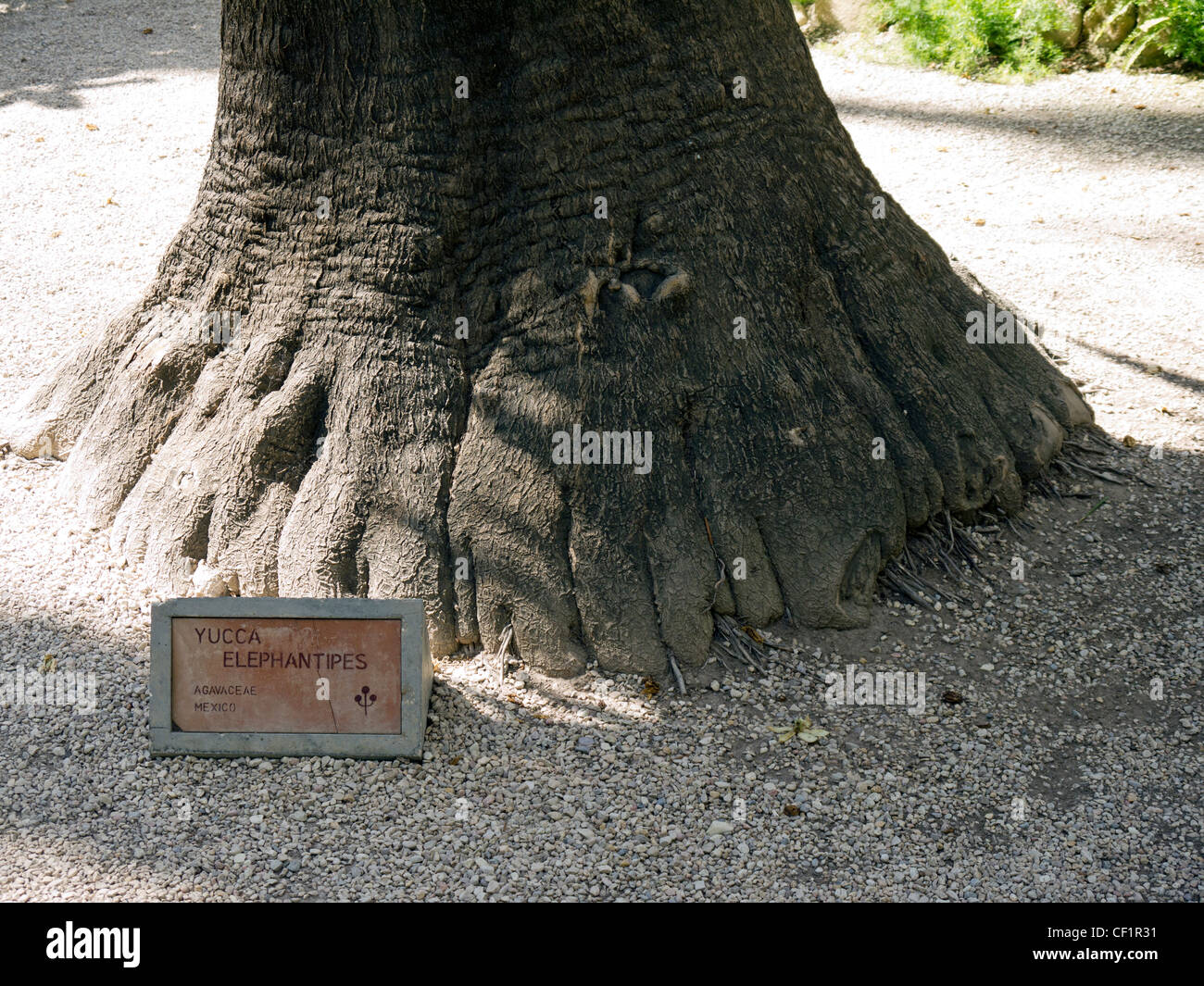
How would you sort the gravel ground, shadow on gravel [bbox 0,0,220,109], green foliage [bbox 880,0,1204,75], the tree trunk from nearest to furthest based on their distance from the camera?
the gravel ground < the tree trunk < green foliage [bbox 880,0,1204,75] < shadow on gravel [bbox 0,0,220,109]

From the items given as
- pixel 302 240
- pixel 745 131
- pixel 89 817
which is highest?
pixel 745 131

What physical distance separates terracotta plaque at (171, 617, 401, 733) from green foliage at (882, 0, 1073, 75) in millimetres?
8690

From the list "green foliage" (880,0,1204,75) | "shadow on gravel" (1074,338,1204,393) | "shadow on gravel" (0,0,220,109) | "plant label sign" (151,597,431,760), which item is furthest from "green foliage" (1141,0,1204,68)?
"plant label sign" (151,597,431,760)

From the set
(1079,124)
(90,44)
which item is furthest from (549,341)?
(90,44)

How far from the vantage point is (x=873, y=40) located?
10383 millimetres

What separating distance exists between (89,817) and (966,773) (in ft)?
8.53

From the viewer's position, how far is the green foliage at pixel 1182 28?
29.1 feet

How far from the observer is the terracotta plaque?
3.28 metres

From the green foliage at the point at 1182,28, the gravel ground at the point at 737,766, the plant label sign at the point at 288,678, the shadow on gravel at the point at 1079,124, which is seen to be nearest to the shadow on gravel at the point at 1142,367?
the gravel ground at the point at 737,766

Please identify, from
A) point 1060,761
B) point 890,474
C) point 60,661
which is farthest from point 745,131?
point 60,661

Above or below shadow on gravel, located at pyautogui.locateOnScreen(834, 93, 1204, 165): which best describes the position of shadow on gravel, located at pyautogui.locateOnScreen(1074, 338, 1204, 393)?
below

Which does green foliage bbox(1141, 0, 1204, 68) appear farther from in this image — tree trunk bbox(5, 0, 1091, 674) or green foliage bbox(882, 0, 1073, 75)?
tree trunk bbox(5, 0, 1091, 674)

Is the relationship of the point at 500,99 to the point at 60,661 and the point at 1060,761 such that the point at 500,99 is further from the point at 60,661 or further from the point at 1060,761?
the point at 1060,761

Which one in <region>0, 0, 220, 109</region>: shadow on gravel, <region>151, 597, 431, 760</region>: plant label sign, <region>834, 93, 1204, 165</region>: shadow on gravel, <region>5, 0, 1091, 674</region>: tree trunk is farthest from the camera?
<region>0, 0, 220, 109</region>: shadow on gravel
